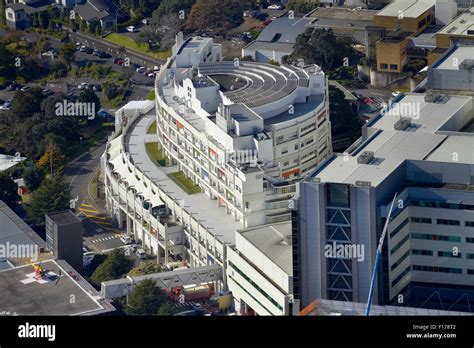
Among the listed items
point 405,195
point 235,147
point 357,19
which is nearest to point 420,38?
point 357,19

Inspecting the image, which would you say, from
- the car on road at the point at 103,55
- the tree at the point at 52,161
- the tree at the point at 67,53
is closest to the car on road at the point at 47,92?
the tree at the point at 67,53

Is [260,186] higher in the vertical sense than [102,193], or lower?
higher

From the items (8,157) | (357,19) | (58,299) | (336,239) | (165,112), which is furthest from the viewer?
(357,19)

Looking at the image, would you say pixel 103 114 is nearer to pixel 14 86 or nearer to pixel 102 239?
pixel 14 86

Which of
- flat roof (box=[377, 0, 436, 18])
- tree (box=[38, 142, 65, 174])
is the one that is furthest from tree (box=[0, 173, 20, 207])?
flat roof (box=[377, 0, 436, 18])

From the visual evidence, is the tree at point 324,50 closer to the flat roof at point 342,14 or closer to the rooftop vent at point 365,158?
the flat roof at point 342,14

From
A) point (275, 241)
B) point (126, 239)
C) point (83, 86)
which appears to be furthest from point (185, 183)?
point (83, 86)

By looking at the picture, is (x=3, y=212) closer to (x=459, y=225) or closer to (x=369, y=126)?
(x=369, y=126)
